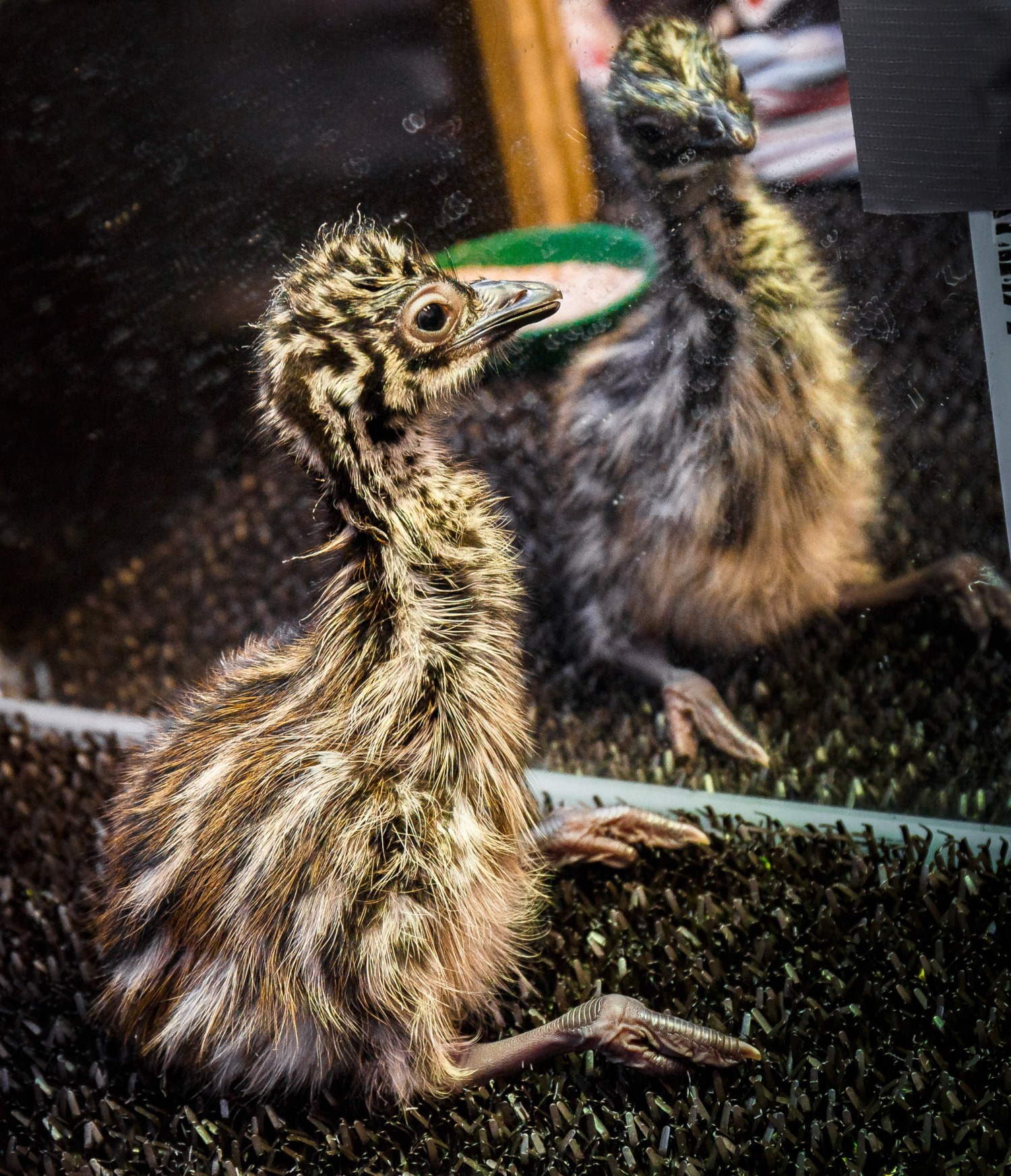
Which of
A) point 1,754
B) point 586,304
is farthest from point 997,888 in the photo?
point 1,754

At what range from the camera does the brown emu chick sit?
821 mm

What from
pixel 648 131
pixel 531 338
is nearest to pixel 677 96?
pixel 648 131

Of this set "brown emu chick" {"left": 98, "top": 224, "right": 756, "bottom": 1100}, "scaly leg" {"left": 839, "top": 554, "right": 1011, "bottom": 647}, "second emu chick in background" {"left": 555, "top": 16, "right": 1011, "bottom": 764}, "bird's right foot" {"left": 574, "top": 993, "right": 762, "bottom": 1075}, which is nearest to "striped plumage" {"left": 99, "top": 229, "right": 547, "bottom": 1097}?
"brown emu chick" {"left": 98, "top": 224, "right": 756, "bottom": 1100}

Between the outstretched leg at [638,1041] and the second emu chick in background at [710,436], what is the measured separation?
400 millimetres

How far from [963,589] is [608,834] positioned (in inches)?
16.8

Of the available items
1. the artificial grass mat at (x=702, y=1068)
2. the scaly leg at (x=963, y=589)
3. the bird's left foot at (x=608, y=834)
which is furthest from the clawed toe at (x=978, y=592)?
the bird's left foot at (x=608, y=834)

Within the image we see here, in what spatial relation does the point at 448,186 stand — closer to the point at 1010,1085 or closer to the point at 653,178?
the point at 653,178

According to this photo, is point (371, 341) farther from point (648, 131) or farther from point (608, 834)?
point (608, 834)

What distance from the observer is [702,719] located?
1.19 meters

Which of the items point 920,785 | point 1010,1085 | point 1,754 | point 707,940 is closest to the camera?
point 1010,1085

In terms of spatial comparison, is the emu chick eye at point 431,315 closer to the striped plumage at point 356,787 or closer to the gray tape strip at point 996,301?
the striped plumage at point 356,787

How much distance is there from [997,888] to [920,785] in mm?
152

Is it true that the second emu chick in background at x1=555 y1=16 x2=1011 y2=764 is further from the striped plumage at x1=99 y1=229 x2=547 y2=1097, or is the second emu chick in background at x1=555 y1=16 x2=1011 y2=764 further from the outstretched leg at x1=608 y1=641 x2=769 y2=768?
the striped plumage at x1=99 y1=229 x2=547 y2=1097

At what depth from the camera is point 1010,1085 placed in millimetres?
781
